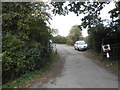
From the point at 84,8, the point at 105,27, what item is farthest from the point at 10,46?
the point at 105,27

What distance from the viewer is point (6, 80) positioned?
7.00 metres

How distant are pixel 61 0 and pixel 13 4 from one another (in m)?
3.39

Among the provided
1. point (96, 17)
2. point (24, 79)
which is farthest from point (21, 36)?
point (96, 17)

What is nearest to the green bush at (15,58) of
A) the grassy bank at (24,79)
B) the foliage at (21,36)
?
the foliage at (21,36)

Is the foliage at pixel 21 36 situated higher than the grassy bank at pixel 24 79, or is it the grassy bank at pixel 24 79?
the foliage at pixel 21 36

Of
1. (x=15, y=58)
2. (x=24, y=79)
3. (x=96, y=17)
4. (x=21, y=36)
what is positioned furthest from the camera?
(x=96, y=17)

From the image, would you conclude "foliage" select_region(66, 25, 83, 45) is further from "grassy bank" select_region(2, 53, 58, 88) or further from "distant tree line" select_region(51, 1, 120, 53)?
"grassy bank" select_region(2, 53, 58, 88)

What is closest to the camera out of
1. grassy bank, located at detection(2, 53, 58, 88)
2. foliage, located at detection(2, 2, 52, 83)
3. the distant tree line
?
grassy bank, located at detection(2, 53, 58, 88)

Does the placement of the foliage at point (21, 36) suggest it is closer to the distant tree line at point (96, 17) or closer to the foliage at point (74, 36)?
the distant tree line at point (96, 17)

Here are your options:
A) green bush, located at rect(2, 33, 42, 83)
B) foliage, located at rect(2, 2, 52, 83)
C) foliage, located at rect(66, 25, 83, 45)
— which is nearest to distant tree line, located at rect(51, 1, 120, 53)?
foliage, located at rect(2, 2, 52, 83)

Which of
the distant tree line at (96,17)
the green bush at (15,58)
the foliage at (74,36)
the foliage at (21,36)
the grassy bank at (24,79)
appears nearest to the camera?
the grassy bank at (24,79)

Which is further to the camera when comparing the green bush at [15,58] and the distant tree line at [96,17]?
the distant tree line at [96,17]

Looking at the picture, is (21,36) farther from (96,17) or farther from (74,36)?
(74,36)

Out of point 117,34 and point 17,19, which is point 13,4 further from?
point 117,34
